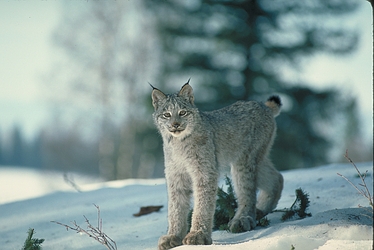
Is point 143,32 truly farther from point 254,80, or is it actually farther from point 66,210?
point 66,210

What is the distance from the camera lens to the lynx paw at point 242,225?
4.71 metres

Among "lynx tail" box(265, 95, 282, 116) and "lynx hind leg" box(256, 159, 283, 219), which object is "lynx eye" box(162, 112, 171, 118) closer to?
"lynx hind leg" box(256, 159, 283, 219)

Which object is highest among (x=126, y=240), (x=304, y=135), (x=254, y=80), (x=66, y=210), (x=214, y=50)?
(x=214, y=50)

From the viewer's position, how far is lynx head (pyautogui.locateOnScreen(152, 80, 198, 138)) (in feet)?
14.6

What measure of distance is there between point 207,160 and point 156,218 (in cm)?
162

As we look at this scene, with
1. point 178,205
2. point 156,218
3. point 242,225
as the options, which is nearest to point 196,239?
point 178,205

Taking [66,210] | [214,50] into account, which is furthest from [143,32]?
[66,210]

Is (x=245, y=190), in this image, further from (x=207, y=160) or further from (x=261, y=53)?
(x=261, y=53)

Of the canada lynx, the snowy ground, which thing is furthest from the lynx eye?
the snowy ground

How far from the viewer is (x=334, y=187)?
612 centimetres

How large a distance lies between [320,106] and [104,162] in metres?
8.58

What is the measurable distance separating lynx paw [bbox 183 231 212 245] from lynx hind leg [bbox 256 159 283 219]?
1272 mm

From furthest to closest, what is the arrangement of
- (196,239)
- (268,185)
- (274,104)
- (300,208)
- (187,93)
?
(274,104) < (268,185) < (300,208) < (187,93) < (196,239)

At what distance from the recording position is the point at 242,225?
4723 mm
